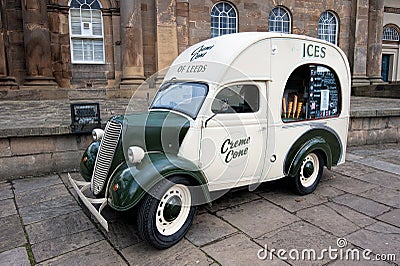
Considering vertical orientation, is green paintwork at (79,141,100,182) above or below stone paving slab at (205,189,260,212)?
above

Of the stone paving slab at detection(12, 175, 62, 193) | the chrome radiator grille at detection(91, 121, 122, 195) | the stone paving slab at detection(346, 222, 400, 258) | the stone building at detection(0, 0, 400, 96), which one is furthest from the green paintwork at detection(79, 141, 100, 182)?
the stone building at detection(0, 0, 400, 96)

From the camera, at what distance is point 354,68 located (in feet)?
56.8

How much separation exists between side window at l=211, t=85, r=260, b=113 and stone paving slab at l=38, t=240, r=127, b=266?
6.54ft

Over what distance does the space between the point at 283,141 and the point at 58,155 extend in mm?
4167

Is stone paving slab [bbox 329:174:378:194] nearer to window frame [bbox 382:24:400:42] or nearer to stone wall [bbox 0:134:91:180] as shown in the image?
stone wall [bbox 0:134:91:180]

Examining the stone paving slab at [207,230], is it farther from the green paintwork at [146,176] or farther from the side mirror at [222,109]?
the side mirror at [222,109]

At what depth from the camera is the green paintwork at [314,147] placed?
4.55 meters

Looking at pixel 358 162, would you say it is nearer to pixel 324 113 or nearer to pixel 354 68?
pixel 324 113

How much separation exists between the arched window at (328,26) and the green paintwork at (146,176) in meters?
15.8

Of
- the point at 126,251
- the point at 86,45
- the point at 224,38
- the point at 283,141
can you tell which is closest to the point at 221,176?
the point at 283,141

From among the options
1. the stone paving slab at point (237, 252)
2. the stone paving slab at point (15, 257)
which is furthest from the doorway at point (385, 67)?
the stone paving slab at point (15, 257)

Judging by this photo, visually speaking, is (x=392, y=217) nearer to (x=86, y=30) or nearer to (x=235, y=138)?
(x=235, y=138)

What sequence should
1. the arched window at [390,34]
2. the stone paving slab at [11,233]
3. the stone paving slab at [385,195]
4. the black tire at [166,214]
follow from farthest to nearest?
1. the arched window at [390,34]
2. the stone paving slab at [385,195]
3. the stone paving slab at [11,233]
4. the black tire at [166,214]

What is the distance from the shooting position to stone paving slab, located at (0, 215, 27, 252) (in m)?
3.38
